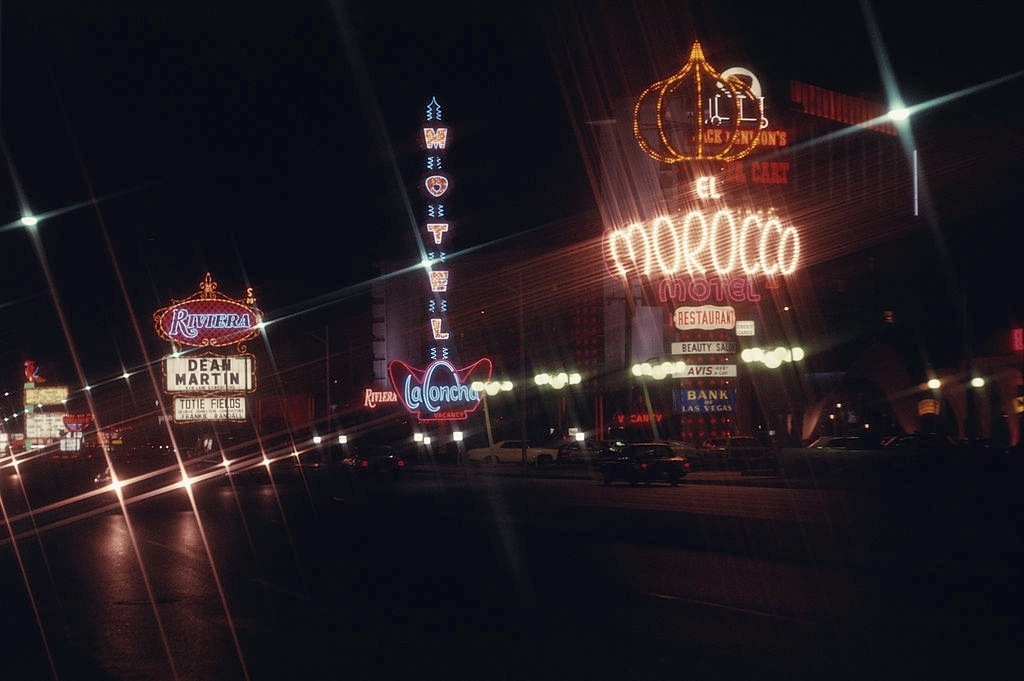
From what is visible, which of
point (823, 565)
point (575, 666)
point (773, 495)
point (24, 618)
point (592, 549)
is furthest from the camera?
point (773, 495)

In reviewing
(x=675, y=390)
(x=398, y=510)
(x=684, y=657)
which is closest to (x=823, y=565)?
(x=684, y=657)

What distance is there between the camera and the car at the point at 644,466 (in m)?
36.4

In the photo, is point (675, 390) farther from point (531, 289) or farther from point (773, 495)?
point (531, 289)

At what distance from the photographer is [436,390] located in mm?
59719

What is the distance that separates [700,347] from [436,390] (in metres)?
15.2

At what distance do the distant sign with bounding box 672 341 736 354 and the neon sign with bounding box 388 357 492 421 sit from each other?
12072 millimetres

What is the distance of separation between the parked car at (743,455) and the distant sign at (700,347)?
586cm

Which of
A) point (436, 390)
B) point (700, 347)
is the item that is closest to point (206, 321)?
point (436, 390)

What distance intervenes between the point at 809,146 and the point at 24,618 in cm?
6774

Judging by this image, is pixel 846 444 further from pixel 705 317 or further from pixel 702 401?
pixel 702 401

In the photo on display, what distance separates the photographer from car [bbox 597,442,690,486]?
3641 centimetres

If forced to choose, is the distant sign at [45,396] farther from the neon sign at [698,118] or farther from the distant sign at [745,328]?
the distant sign at [745,328]

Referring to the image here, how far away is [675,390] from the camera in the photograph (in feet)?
184

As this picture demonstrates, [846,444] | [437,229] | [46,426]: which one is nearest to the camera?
[846,444]
